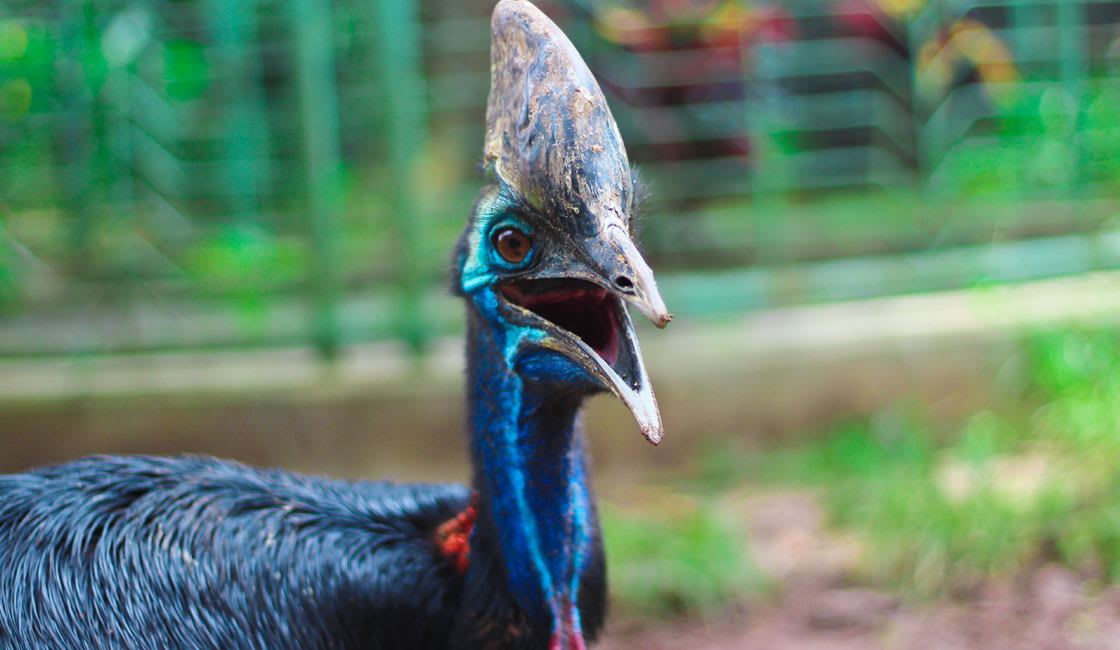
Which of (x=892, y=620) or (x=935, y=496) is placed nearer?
(x=892, y=620)

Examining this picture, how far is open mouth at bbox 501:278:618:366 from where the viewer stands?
162 centimetres

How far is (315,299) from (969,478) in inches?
87.3

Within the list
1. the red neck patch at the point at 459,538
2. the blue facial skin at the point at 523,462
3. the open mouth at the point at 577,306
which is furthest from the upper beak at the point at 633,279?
the red neck patch at the point at 459,538

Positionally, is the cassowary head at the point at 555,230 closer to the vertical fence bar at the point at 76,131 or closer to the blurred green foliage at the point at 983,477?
the blurred green foliage at the point at 983,477

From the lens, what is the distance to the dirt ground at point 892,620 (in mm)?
2781

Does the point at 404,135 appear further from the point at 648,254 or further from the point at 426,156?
the point at 648,254

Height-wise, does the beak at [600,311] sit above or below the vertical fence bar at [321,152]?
below

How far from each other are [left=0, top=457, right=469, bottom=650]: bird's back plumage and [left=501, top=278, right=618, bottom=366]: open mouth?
46 cm

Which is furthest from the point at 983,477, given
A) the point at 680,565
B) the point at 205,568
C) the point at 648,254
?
the point at 205,568

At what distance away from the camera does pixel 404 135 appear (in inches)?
155

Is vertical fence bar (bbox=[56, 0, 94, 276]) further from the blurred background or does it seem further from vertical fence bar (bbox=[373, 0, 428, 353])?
vertical fence bar (bbox=[373, 0, 428, 353])

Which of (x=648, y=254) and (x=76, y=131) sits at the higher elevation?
(x=76, y=131)

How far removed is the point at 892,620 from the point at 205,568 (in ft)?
6.01

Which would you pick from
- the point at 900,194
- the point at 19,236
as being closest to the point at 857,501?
the point at 900,194
